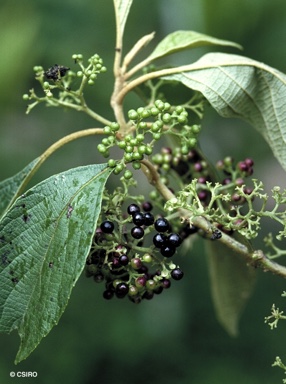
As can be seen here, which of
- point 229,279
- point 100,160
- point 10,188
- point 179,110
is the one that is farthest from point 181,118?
point 100,160

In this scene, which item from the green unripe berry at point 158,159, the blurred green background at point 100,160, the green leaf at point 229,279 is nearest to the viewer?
the green unripe berry at point 158,159

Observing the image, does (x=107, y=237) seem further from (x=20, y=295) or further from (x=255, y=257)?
(x=255, y=257)

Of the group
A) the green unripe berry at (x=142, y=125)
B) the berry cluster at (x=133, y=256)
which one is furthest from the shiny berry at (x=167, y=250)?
the green unripe berry at (x=142, y=125)

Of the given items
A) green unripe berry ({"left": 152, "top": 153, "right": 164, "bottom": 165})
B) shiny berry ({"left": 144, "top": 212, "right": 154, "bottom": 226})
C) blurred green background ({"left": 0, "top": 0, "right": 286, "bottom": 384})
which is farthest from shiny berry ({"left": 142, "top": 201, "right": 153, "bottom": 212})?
blurred green background ({"left": 0, "top": 0, "right": 286, "bottom": 384})

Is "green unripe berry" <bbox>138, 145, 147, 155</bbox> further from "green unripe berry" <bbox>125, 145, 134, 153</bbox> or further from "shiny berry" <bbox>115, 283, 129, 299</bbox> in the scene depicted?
"shiny berry" <bbox>115, 283, 129, 299</bbox>

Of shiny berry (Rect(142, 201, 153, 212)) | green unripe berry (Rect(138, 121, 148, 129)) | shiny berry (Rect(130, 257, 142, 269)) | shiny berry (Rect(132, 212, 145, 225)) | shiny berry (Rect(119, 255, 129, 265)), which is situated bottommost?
shiny berry (Rect(130, 257, 142, 269))

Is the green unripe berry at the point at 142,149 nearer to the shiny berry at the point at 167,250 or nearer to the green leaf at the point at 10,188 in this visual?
the shiny berry at the point at 167,250
